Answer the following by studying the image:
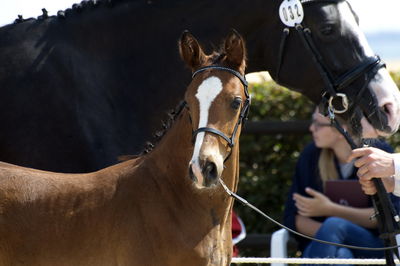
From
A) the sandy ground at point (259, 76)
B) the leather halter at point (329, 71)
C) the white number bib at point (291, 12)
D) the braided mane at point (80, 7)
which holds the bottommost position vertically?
the leather halter at point (329, 71)

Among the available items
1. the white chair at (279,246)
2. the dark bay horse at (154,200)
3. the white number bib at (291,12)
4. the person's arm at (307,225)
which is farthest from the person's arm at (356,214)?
the dark bay horse at (154,200)

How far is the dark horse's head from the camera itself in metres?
3.87

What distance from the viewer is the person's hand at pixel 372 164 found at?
354cm

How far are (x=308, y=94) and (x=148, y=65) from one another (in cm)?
85

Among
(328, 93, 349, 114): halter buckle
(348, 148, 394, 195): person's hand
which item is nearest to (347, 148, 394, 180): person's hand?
(348, 148, 394, 195): person's hand

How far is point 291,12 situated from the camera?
395cm

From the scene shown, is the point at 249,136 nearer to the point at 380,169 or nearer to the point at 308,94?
the point at 308,94

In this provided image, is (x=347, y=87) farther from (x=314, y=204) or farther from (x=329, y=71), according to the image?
(x=314, y=204)

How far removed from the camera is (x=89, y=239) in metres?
3.20

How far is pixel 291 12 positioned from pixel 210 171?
1227 mm

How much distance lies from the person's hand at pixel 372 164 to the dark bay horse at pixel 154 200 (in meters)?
0.58

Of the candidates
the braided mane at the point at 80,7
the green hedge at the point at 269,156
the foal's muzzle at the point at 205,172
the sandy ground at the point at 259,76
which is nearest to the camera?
the foal's muzzle at the point at 205,172

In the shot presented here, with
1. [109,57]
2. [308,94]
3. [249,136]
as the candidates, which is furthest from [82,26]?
[249,136]

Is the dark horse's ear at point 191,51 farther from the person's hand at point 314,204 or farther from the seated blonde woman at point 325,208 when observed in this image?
the person's hand at point 314,204
